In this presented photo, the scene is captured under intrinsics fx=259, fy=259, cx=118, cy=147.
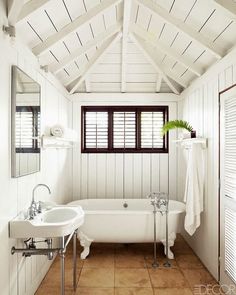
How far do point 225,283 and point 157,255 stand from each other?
1.13m

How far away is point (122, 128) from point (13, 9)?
2.95 m

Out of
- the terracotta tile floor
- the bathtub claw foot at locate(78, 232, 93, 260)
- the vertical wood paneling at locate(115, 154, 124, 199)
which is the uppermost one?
the vertical wood paneling at locate(115, 154, 124, 199)

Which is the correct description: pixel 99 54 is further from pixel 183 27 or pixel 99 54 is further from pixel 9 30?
pixel 9 30

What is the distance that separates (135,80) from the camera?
14.4 feet

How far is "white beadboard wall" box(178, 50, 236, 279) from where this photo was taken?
2783mm

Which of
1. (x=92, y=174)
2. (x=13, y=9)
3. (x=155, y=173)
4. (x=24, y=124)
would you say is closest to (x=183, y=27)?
(x=13, y=9)

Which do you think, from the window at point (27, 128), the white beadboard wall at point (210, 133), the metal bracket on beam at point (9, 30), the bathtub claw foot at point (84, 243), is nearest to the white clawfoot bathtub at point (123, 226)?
the bathtub claw foot at point (84, 243)

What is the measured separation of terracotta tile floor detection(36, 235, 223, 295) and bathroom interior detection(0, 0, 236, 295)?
0.06 feet

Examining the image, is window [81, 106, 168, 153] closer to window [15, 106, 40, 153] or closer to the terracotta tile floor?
the terracotta tile floor

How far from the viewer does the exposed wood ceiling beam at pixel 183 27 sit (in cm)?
257

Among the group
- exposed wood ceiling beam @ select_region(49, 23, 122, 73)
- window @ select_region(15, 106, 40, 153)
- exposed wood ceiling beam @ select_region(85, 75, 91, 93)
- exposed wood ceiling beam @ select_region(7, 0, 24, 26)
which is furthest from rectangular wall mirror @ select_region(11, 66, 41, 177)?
exposed wood ceiling beam @ select_region(85, 75, 91, 93)

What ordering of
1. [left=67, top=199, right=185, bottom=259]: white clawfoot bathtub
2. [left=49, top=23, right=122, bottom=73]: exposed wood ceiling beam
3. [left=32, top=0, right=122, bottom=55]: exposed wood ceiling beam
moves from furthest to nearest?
1. [left=67, top=199, right=185, bottom=259]: white clawfoot bathtub
2. [left=49, top=23, right=122, bottom=73]: exposed wood ceiling beam
3. [left=32, top=0, right=122, bottom=55]: exposed wood ceiling beam

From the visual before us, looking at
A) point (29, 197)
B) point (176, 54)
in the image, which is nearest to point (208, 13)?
point (176, 54)

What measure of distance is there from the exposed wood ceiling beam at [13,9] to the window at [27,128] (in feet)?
2.25
